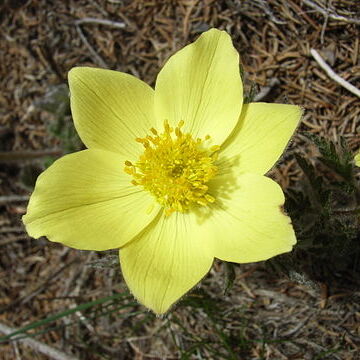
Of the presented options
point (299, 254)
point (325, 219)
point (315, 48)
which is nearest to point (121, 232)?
point (325, 219)

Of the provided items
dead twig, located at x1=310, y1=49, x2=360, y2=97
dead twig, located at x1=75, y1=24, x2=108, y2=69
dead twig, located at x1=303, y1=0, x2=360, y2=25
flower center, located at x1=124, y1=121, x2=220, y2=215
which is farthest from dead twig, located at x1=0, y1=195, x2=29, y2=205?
dead twig, located at x1=303, y1=0, x2=360, y2=25

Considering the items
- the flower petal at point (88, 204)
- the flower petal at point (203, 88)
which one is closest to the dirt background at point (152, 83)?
the flower petal at point (203, 88)

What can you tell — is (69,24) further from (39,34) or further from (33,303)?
(33,303)

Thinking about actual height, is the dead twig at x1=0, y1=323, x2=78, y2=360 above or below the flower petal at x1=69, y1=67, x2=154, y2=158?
below

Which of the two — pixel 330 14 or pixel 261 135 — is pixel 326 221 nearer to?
pixel 261 135

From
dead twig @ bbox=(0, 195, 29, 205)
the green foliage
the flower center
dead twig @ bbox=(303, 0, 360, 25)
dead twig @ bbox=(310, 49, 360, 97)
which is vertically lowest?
dead twig @ bbox=(0, 195, 29, 205)

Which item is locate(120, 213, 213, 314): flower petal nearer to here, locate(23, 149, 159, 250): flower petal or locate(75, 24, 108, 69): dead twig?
locate(23, 149, 159, 250): flower petal
